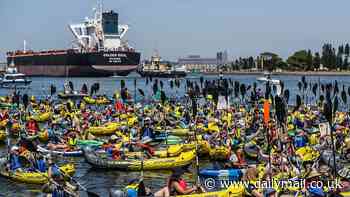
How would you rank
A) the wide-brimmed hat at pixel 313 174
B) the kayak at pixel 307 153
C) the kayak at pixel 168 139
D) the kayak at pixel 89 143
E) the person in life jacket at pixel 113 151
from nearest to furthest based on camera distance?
the wide-brimmed hat at pixel 313 174
the kayak at pixel 307 153
the person in life jacket at pixel 113 151
the kayak at pixel 89 143
the kayak at pixel 168 139

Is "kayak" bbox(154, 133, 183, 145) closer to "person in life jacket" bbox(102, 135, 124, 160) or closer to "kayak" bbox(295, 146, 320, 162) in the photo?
"person in life jacket" bbox(102, 135, 124, 160)

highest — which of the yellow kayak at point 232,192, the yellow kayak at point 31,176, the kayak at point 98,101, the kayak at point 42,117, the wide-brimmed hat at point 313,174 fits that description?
the wide-brimmed hat at point 313,174

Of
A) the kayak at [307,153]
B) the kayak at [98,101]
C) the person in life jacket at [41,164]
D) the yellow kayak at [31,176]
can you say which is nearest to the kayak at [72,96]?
the kayak at [98,101]

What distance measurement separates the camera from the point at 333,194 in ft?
47.6

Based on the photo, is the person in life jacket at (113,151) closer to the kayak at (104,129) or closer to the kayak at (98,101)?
the kayak at (104,129)

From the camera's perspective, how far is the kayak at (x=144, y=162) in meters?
26.9

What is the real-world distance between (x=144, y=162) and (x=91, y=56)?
12305cm

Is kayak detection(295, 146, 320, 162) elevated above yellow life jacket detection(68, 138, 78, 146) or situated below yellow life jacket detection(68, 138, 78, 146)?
above

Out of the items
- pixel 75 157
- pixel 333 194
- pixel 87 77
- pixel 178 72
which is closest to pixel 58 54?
pixel 87 77

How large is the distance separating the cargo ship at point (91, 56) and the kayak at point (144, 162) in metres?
120

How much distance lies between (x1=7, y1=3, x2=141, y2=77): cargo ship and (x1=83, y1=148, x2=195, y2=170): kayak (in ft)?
395

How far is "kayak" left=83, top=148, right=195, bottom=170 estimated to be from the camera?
26891 millimetres

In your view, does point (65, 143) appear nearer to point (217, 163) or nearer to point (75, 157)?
point (75, 157)

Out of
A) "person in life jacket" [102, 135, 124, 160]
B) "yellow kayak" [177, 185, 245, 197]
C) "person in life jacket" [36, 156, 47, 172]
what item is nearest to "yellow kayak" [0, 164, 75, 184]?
"person in life jacket" [36, 156, 47, 172]
